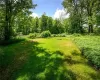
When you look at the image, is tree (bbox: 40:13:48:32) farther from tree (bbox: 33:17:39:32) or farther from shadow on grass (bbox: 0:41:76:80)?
shadow on grass (bbox: 0:41:76:80)

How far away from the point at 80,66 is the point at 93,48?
387cm

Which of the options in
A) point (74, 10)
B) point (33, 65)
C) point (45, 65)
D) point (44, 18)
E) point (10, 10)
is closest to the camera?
point (45, 65)

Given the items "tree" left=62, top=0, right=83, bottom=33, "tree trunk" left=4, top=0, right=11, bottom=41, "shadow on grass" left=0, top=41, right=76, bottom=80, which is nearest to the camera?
"shadow on grass" left=0, top=41, right=76, bottom=80

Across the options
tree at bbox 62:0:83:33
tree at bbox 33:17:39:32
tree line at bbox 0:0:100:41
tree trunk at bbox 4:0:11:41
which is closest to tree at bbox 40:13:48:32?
tree line at bbox 0:0:100:41

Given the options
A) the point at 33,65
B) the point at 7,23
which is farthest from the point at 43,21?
the point at 33,65

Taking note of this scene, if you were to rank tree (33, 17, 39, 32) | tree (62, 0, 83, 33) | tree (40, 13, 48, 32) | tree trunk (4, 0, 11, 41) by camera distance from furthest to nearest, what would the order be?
tree (33, 17, 39, 32) < tree (40, 13, 48, 32) < tree (62, 0, 83, 33) < tree trunk (4, 0, 11, 41)

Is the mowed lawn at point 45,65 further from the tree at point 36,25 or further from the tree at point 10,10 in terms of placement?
the tree at point 36,25

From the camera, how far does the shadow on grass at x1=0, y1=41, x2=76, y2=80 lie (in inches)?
555

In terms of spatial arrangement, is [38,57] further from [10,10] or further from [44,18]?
[44,18]

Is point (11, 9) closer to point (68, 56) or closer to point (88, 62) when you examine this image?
point (68, 56)

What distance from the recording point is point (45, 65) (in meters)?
15.8

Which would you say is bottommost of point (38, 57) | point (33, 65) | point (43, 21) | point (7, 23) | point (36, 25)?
point (33, 65)

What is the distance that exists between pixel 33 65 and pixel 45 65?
112cm

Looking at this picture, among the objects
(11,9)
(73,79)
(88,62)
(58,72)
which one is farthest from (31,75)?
(11,9)
